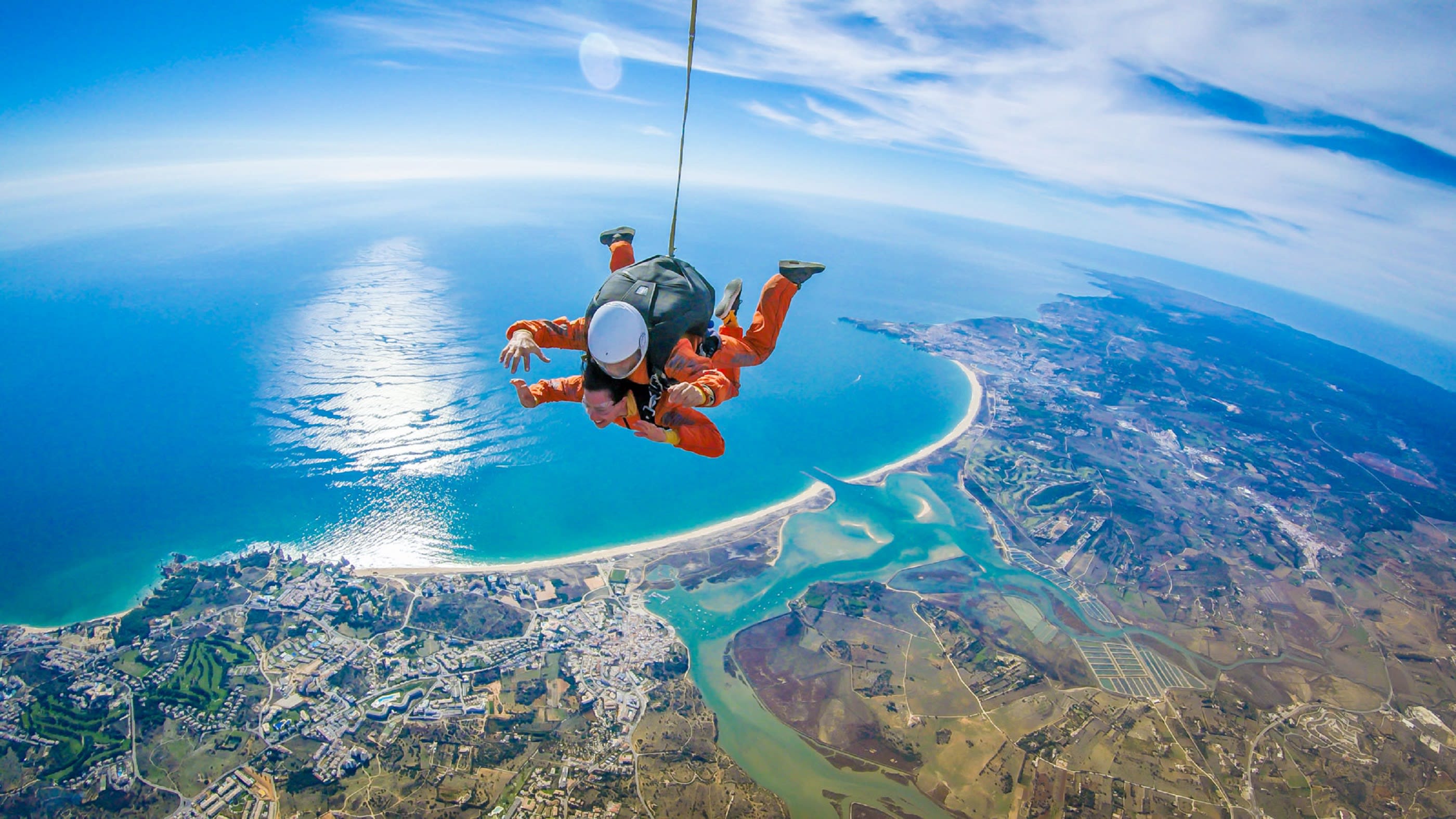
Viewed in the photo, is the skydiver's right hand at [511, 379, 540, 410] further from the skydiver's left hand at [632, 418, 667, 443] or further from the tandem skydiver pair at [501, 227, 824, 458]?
the skydiver's left hand at [632, 418, 667, 443]

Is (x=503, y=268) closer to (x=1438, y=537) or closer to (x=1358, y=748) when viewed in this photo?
(x=1358, y=748)

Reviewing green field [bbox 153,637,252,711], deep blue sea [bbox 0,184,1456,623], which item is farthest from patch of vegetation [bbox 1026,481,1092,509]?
green field [bbox 153,637,252,711]

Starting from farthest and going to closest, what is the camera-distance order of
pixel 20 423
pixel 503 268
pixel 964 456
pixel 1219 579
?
pixel 503 268 → pixel 964 456 → pixel 20 423 → pixel 1219 579

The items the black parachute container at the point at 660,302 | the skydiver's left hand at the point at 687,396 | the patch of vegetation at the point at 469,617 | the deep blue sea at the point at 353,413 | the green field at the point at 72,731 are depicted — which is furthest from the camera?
the deep blue sea at the point at 353,413

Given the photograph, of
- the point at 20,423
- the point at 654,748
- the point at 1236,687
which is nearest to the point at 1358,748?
the point at 1236,687

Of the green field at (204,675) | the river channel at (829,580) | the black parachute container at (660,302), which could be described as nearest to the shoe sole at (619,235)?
the black parachute container at (660,302)

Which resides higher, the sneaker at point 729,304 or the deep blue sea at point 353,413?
the sneaker at point 729,304

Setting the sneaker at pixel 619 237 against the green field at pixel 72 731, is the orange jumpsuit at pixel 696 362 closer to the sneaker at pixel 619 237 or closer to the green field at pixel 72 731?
the sneaker at pixel 619 237

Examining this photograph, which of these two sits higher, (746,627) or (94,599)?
(746,627)
